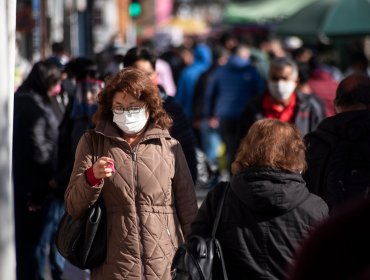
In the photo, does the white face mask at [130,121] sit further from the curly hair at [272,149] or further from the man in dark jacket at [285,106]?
the man in dark jacket at [285,106]

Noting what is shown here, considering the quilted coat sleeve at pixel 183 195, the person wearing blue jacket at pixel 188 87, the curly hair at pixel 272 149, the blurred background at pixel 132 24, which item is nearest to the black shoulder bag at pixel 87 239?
the quilted coat sleeve at pixel 183 195

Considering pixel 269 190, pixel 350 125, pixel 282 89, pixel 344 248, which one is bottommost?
pixel 344 248

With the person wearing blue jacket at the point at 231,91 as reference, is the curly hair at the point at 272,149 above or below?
below

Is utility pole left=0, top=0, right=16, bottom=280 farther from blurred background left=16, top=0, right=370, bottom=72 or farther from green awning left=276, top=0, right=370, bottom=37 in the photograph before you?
green awning left=276, top=0, right=370, bottom=37

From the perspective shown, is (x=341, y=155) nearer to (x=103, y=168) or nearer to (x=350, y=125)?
(x=350, y=125)

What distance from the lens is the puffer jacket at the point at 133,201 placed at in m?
5.50

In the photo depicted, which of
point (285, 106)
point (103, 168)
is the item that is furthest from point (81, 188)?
point (285, 106)

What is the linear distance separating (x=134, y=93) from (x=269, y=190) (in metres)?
1.16

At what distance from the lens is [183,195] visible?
5.69m

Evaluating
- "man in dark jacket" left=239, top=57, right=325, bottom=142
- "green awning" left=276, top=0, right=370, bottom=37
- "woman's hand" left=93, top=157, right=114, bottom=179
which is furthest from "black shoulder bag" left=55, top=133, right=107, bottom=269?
"green awning" left=276, top=0, right=370, bottom=37

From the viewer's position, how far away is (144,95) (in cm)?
573

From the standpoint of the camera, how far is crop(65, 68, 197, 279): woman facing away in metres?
5.50

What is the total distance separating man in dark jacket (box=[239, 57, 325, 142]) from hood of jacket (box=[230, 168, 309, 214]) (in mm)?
3524

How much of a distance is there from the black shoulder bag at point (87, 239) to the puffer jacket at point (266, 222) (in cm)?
83
